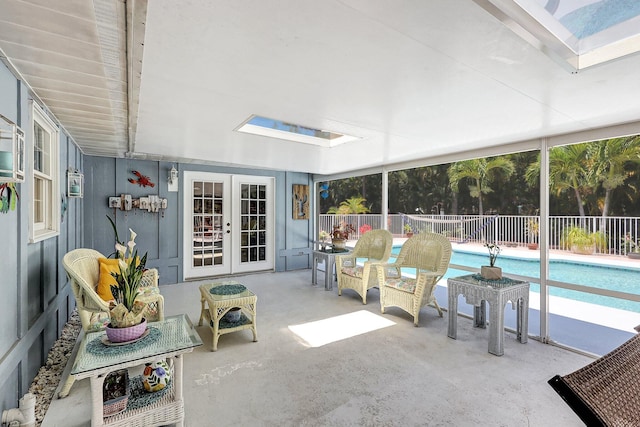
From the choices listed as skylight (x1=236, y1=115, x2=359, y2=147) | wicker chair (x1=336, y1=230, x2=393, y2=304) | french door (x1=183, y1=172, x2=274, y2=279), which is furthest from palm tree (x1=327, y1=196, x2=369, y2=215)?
skylight (x1=236, y1=115, x2=359, y2=147)

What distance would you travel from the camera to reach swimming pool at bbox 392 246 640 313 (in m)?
4.93

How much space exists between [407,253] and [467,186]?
10.3m

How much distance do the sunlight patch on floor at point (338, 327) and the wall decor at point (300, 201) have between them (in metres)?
3.34

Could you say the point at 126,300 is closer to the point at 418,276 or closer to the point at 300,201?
the point at 418,276

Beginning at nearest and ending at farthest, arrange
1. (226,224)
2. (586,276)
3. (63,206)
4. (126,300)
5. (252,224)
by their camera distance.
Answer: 1. (126,300)
2. (63,206)
3. (226,224)
4. (252,224)
5. (586,276)

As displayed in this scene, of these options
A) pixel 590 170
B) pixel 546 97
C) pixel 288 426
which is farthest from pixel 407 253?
pixel 590 170

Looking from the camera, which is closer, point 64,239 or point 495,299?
point 495,299

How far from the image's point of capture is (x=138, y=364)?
1648 mm

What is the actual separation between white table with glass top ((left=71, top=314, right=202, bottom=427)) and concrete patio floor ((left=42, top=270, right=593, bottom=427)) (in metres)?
0.21

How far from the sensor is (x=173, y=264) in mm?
5492

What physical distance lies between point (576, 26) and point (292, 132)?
8.64ft

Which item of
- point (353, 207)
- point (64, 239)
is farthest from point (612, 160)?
point (64, 239)

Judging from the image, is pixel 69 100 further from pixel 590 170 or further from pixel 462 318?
pixel 590 170

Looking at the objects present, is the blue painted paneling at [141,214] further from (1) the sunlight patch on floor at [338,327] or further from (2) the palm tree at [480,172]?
(2) the palm tree at [480,172]
